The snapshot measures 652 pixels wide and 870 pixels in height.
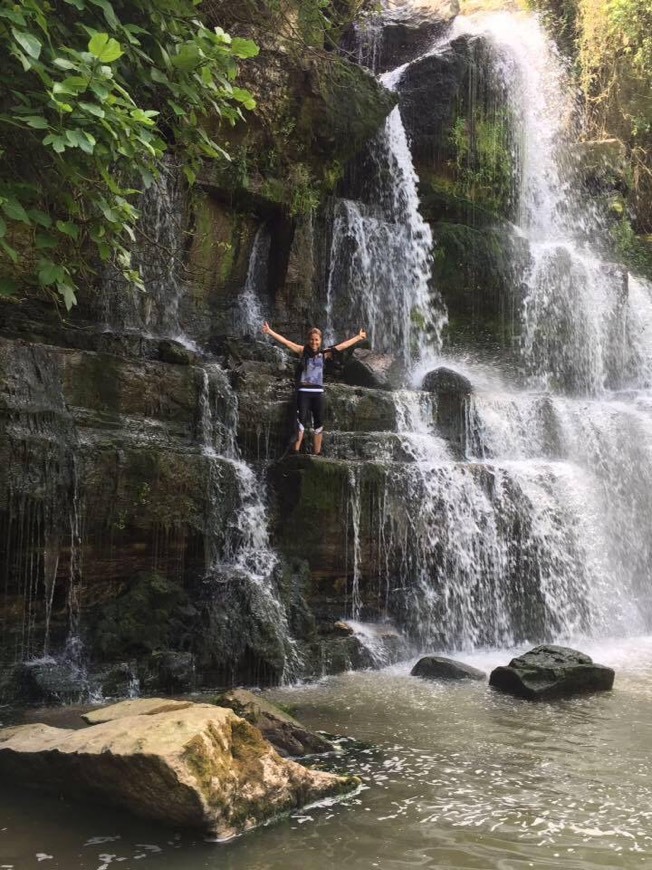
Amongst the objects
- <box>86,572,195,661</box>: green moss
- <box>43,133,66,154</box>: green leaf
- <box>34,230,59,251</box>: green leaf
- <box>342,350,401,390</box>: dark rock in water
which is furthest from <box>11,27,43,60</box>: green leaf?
<box>342,350,401,390</box>: dark rock in water

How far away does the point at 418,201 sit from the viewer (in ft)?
55.6

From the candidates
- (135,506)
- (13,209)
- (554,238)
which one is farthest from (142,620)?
(554,238)

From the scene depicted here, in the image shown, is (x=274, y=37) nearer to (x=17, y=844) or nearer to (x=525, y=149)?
(x=525, y=149)

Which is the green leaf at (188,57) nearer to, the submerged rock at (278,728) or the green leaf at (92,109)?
the green leaf at (92,109)

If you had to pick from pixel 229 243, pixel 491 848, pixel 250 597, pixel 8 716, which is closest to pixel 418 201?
pixel 229 243

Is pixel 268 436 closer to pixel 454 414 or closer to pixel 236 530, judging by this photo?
pixel 236 530

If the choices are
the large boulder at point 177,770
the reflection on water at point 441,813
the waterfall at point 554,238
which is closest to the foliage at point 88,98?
the large boulder at point 177,770

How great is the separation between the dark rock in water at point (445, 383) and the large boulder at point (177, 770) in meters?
9.20

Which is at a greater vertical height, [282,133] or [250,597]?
[282,133]

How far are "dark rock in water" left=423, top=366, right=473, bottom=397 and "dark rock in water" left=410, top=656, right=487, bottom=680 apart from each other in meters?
5.79

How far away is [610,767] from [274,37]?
1260 centimetres

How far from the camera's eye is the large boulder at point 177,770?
3930 millimetres

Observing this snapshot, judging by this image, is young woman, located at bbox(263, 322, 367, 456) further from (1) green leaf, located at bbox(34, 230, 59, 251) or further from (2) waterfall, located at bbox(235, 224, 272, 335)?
(1) green leaf, located at bbox(34, 230, 59, 251)

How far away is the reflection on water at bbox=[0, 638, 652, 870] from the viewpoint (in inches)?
146
